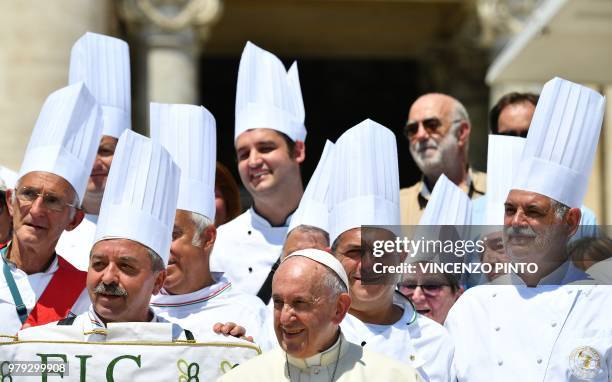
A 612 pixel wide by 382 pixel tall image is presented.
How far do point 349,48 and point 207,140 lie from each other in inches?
439

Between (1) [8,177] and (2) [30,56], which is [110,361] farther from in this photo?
(2) [30,56]

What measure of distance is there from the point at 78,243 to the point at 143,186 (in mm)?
1056

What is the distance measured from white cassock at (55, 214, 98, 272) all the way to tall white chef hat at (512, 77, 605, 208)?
6.05ft

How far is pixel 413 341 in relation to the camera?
5199 mm

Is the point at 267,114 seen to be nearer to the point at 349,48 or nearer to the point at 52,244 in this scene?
the point at 52,244

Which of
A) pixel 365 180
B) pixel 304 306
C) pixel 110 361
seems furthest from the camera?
pixel 365 180

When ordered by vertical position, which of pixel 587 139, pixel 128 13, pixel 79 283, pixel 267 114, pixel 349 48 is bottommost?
pixel 79 283

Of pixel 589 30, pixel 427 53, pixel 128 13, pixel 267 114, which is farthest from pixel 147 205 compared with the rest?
pixel 427 53

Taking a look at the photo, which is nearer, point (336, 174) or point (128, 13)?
point (336, 174)

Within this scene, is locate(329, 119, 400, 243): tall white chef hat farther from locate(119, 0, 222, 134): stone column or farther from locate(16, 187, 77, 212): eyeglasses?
locate(119, 0, 222, 134): stone column

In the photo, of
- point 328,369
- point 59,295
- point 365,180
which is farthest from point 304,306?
point 59,295

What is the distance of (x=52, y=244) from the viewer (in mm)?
5531

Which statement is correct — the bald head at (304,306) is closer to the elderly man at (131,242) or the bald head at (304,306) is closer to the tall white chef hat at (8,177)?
the elderly man at (131,242)

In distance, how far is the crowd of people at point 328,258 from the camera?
487 centimetres
